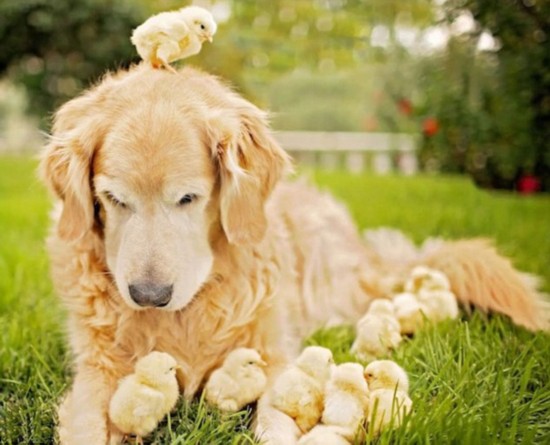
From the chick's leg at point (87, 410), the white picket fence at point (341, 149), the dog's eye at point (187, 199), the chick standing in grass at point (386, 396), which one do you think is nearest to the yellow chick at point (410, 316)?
the chick standing in grass at point (386, 396)

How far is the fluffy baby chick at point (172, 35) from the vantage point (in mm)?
2254

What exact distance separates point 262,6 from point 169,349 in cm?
1337

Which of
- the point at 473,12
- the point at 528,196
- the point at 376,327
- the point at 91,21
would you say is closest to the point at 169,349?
the point at 376,327

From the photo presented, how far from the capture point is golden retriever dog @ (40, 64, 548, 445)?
6.47ft

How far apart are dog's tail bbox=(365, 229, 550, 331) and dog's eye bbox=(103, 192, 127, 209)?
1617mm

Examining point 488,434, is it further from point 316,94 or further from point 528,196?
point 316,94

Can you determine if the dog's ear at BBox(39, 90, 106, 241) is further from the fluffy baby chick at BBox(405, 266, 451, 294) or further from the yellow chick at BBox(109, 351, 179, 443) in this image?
the fluffy baby chick at BBox(405, 266, 451, 294)

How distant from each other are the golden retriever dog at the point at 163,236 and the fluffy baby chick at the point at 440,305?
596mm

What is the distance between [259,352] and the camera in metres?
2.29

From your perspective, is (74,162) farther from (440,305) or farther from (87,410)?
(440,305)

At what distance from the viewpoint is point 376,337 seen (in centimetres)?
247

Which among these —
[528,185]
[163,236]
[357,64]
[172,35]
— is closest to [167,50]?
[172,35]

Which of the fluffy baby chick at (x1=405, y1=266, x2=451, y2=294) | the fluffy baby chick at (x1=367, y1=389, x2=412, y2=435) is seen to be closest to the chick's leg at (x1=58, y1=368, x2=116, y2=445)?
the fluffy baby chick at (x1=367, y1=389, x2=412, y2=435)

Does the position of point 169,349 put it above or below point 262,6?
below
